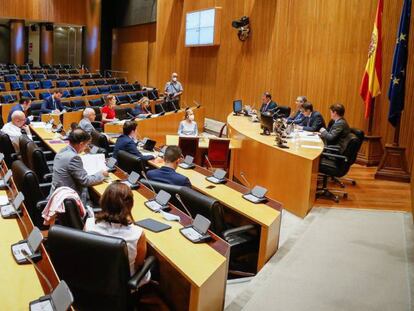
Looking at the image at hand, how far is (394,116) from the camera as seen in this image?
6457 millimetres

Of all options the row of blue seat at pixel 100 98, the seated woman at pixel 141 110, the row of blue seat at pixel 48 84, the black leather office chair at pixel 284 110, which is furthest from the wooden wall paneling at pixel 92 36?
the black leather office chair at pixel 284 110

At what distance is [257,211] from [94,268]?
170 centimetres

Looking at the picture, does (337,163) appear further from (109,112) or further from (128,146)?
(109,112)

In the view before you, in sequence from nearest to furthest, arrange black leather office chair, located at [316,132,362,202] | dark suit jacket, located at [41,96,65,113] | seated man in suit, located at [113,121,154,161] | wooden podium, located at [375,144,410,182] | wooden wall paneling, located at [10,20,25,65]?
seated man in suit, located at [113,121,154,161] < black leather office chair, located at [316,132,362,202] < wooden podium, located at [375,144,410,182] < dark suit jacket, located at [41,96,65,113] < wooden wall paneling, located at [10,20,25,65]

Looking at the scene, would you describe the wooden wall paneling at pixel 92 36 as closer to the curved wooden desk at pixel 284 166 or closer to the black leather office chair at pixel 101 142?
the black leather office chair at pixel 101 142

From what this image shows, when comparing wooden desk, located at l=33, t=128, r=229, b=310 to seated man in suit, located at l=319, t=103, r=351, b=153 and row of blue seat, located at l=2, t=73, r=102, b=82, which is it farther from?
row of blue seat, located at l=2, t=73, r=102, b=82

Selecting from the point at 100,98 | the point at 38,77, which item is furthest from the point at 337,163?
the point at 38,77

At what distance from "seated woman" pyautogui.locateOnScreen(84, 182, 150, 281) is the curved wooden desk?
105 inches

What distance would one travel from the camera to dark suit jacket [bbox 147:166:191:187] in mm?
3945

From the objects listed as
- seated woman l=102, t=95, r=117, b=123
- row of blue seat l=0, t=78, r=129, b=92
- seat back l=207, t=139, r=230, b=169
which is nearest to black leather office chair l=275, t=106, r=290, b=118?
seat back l=207, t=139, r=230, b=169

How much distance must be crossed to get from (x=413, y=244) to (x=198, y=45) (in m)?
9.43

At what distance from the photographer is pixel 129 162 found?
15.5 feet

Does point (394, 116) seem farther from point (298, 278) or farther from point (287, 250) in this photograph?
point (298, 278)

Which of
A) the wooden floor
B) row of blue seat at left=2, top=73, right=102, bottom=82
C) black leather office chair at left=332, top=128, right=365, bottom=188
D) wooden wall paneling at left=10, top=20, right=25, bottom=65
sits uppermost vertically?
wooden wall paneling at left=10, top=20, right=25, bottom=65
